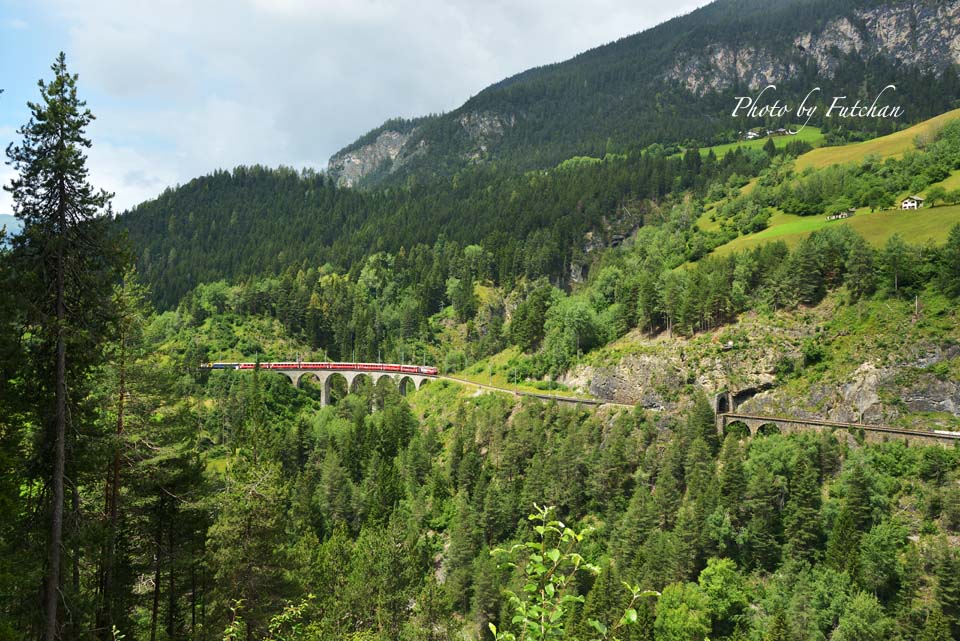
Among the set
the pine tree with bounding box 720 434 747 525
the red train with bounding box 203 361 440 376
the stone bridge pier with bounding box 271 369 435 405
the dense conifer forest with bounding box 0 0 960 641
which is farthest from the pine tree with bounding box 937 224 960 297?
the stone bridge pier with bounding box 271 369 435 405

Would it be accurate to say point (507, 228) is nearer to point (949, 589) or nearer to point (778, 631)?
point (778, 631)

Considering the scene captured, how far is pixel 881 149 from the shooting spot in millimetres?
115250

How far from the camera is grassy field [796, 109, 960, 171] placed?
108531 millimetres

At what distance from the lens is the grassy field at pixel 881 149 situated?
10853 centimetres

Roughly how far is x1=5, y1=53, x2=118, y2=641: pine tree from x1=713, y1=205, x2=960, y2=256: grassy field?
7684 cm

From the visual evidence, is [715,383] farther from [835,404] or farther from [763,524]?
[763,524]

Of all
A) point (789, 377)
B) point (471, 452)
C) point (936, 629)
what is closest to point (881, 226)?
point (789, 377)

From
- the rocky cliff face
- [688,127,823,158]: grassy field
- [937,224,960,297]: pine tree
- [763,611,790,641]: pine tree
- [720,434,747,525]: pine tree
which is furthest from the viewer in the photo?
[688,127,823,158]: grassy field

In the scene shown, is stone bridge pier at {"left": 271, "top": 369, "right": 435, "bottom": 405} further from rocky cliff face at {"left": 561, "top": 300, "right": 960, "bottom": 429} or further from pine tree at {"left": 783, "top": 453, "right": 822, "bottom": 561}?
pine tree at {"left": 783, "top": 453, "right": 822, "bottom": 561}

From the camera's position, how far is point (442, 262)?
491ft

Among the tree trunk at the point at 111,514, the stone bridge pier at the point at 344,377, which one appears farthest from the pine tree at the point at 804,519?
the stone bridge pier at the point at 344,377

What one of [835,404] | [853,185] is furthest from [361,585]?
[853,185]

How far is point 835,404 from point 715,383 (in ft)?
39.8

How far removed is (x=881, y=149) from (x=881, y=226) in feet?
176
